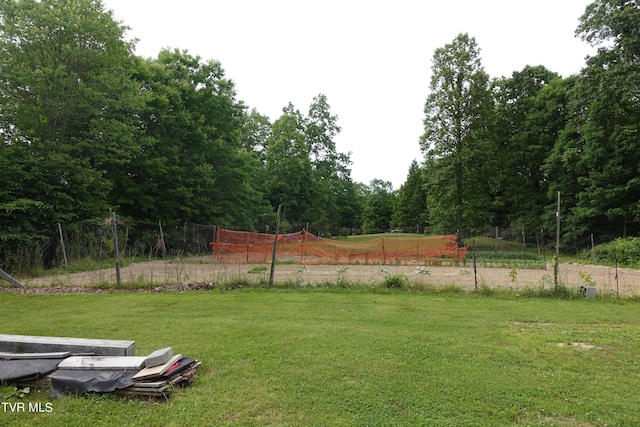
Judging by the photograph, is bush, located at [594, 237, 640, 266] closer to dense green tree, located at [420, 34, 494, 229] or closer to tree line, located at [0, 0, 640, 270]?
tree line, located at [0, 0, 640, 270]

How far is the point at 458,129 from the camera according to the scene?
→ 28.8 m

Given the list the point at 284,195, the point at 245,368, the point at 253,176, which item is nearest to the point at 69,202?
the point at 245,368

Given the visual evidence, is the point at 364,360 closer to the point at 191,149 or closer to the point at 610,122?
the point at 191,149

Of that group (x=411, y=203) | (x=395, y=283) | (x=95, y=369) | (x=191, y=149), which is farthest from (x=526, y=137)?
(x=95, y=369)

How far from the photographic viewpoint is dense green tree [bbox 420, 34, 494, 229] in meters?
28.3

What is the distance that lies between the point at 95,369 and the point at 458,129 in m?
29.8

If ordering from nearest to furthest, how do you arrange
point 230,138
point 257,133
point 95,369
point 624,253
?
point 95,369 < point 624,253 < point 230,138 < point 257,133

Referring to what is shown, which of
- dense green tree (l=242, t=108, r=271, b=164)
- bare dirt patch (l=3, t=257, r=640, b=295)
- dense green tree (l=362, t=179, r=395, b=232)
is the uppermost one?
dense green tree (l=242, t=108, r=271, b=164)

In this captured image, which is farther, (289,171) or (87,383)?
(289,171)

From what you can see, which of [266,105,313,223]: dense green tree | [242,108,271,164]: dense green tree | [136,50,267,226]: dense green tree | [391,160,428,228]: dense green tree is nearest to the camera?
[136,50,267,226]: dense green tree

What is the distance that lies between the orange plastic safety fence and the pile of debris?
41.7 feet

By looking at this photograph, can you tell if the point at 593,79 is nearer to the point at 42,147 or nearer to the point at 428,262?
the point at 428,262

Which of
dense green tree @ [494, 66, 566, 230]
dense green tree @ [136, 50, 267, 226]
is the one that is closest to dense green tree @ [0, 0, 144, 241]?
dense green tree @ [136, 50, 267, 226]

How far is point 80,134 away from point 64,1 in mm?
6020
